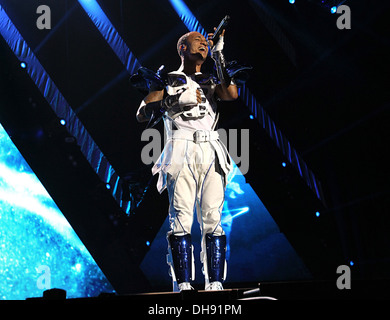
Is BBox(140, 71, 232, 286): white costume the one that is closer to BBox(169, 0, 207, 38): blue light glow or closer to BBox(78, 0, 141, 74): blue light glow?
BBox(169, 0, 207, 38): blue light glow

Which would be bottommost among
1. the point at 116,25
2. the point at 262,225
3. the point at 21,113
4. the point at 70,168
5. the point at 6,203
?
the point at 262,225

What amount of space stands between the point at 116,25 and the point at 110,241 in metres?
2.12

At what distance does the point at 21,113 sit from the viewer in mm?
4625

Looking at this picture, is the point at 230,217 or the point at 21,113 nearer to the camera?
the point at 230,217

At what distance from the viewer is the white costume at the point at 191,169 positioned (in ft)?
9.11

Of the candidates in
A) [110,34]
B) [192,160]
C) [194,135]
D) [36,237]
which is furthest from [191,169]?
[36,237]

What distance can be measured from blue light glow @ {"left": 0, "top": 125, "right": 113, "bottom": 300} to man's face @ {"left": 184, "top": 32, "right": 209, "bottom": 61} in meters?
2.36

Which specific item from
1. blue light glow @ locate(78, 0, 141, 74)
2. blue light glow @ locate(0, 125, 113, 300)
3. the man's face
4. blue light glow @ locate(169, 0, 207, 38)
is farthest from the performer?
blue light glow @ locate(0, 125, 113, 300)

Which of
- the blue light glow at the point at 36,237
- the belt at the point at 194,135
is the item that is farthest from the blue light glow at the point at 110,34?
the belt at the point at 194,135

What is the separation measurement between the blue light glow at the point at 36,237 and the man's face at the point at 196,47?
2363 mm

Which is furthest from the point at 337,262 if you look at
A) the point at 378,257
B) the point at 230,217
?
the point at 230,217

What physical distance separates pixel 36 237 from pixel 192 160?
241 centimetres

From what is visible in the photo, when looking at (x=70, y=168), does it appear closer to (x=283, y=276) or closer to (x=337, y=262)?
(x=283, y=276)

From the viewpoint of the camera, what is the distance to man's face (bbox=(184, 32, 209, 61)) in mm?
3010
